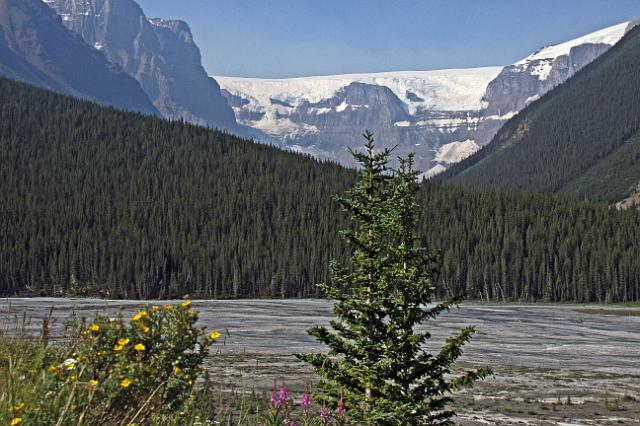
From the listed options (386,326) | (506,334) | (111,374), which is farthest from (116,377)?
(506,334)

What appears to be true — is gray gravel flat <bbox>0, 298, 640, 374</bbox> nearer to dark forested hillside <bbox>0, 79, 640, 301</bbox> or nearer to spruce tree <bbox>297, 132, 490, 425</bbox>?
spruce tree <bbox>297, 132, 490, 425</bbox>

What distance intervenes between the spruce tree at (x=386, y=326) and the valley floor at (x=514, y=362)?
3343 mm

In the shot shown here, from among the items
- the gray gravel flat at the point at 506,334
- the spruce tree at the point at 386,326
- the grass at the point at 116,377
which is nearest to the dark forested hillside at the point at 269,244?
the gray gravel flat at the point at 506,334

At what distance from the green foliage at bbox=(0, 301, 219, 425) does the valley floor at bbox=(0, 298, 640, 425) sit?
1.08 m

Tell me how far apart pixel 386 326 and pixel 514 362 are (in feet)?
120

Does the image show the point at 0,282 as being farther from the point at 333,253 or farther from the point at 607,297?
the point at 607,297

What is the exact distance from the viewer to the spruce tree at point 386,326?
16844 millimetres

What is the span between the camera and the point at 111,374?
823 cm

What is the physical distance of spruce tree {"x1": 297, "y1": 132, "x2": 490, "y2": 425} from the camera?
16844mm

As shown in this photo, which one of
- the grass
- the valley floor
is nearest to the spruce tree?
the valley floor

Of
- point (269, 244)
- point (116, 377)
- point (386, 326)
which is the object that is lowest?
point (386, 326)

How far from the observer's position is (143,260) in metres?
154

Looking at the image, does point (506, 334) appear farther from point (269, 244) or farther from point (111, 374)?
point (269, 244)

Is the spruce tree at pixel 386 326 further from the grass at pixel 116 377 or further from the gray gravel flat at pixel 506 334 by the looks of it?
the gray gravel flat at pixel 506 334
